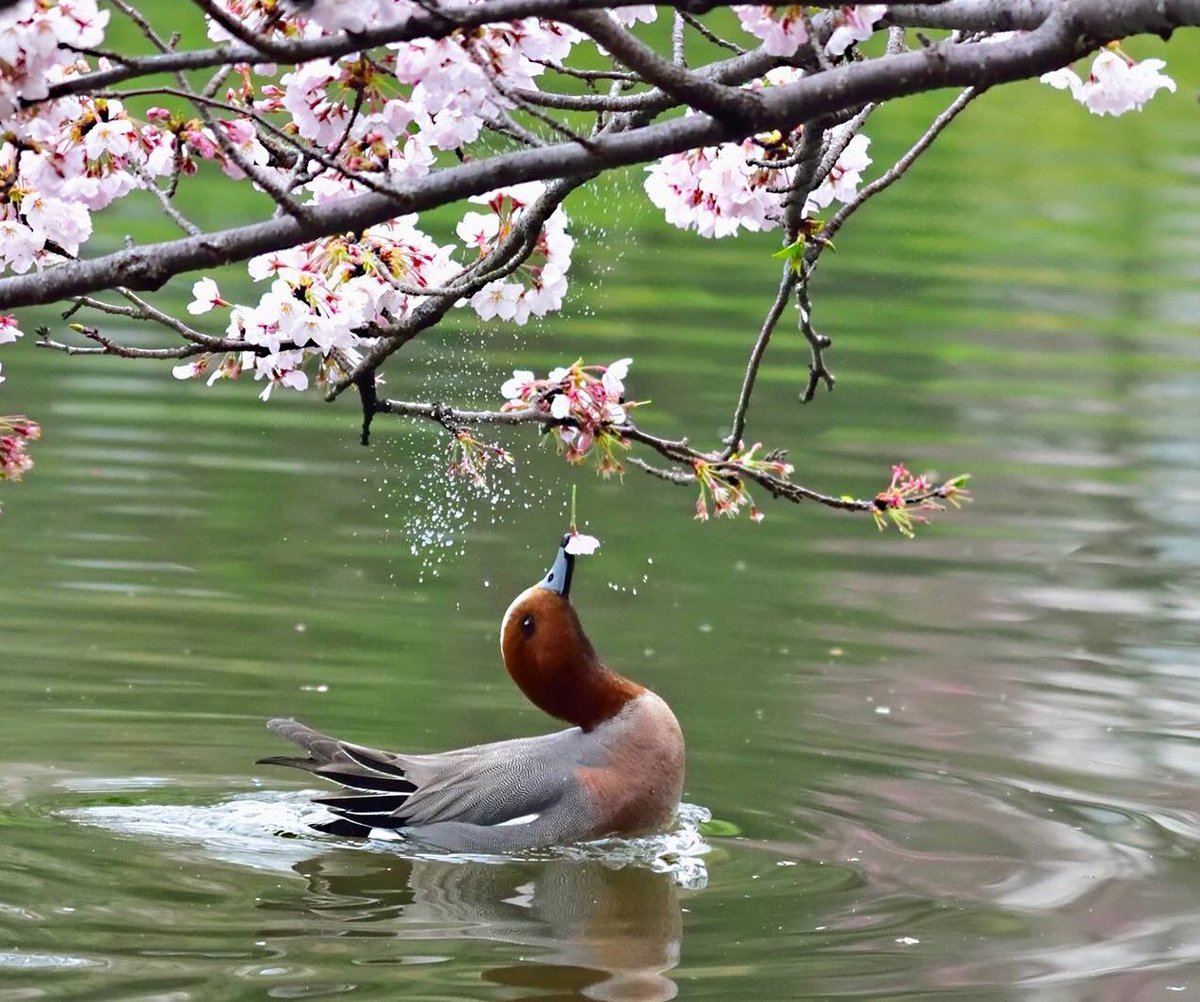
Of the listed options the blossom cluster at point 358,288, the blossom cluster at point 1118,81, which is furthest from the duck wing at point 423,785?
the blossom cluster at point 1118,81

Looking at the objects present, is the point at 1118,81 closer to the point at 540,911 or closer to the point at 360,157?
the point at 360,157

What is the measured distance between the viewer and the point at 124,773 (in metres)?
6.64

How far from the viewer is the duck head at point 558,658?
21.2 feet

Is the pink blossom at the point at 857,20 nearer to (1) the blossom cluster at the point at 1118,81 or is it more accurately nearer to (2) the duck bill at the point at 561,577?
(1) the blossom cluster at the point at 1118,81

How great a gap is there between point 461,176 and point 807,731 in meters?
4.03

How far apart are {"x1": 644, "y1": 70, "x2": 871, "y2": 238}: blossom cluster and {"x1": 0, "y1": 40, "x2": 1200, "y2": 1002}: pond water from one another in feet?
5.71

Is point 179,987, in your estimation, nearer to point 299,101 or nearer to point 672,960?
point 672,960

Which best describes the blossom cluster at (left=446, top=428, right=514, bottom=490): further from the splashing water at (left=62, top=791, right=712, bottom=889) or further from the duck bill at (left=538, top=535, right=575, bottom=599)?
the splashing water at (left=62, top=791, right=712, bottom=889)

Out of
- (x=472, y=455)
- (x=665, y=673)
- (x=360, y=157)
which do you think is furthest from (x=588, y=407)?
(x=665, y=673)

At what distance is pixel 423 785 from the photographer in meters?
6.27

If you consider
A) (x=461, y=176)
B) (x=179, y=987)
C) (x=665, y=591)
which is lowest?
(x=179, y=987)

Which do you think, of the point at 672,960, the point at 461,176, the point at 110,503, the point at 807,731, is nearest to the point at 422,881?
the point at 672,960

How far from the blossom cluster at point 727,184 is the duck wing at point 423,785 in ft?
5.77

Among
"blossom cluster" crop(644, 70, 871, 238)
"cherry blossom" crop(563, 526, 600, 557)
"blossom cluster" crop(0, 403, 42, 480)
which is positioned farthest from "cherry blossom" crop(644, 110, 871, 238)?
"blossom cluster" crop(0, 403, 42, 480)
